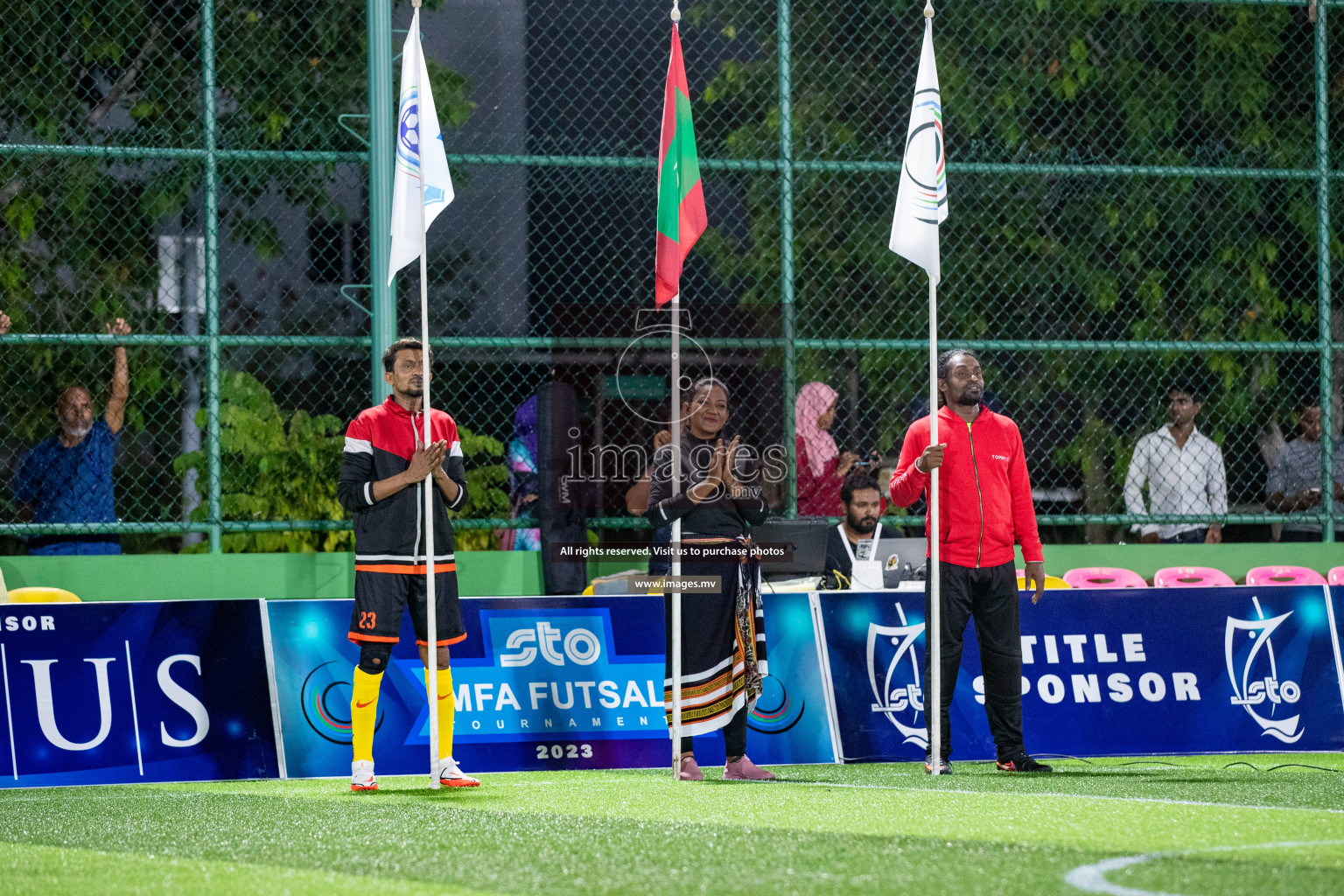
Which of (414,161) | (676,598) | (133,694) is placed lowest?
(133,694)

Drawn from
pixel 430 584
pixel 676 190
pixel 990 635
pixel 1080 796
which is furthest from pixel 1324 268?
pixel 430 584

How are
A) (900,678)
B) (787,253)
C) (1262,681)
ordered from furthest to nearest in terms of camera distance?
(787,253)
(1262,681)
(900,678)

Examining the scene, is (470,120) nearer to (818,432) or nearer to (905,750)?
(818,432)

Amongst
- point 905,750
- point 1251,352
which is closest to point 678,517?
point 905,750

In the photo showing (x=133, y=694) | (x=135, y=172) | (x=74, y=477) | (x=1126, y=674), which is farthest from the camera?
(x=135, y=172)

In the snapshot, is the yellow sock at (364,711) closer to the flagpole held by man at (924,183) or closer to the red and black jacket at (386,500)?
the red and black jacket at (386,500)

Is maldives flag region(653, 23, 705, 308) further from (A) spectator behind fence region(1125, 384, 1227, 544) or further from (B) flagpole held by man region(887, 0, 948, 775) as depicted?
(A) spectator behind fence region(1125, 384, 1227, 544)

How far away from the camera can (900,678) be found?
28.4ft

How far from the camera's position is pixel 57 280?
30.7 feet

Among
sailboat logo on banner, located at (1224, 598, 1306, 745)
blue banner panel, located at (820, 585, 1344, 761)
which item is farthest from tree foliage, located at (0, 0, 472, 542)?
sailboat logo on banner, located at (1224, 598, 1306, 745)

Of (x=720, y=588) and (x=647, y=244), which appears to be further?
(x=647, y=244)

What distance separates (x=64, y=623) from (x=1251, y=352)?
787cm

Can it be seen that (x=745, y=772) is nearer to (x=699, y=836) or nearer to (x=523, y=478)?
(x=699, y=836)

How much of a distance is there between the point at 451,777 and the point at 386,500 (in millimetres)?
1362
